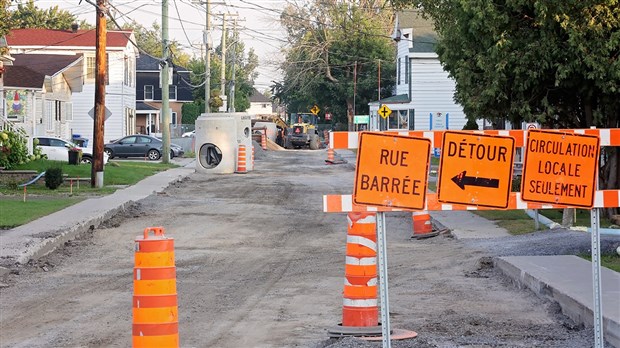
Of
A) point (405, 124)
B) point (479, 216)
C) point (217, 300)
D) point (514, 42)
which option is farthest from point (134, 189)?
point (405, 124)

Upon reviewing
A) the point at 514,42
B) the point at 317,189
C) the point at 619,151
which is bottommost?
the point at 317,189

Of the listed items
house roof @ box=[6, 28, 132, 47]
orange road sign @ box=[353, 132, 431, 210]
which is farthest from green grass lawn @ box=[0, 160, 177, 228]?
house roof @ box=[6, 28, 132, 47]

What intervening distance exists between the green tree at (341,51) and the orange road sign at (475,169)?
70.6 meters

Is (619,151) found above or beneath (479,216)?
above

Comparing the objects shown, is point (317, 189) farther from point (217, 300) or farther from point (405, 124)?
point (405, 124)

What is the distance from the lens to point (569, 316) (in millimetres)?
10586

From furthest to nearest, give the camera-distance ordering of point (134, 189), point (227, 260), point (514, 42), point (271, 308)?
1. point (134, 189)
2. point (514, 42)
3. point (227, 260)
4. point (271, 308)

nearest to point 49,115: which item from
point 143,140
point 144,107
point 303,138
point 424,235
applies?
point 143,140

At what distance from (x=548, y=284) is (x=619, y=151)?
9.53 metres

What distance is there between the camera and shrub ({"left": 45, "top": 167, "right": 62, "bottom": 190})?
29.5 meters

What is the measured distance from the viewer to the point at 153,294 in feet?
25.7

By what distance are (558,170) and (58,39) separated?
2296 inches

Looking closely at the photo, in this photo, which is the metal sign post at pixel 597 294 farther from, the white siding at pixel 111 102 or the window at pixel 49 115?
the white siding at pixel 111 102

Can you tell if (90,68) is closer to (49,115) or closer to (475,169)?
(49,115)
